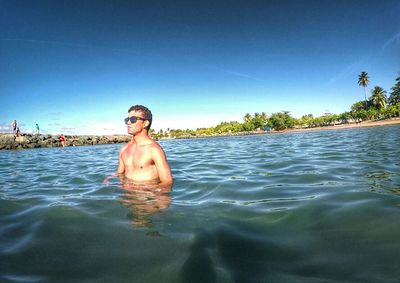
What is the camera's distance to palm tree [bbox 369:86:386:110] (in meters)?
99.8

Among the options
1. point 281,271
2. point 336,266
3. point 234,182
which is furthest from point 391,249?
point 234,182

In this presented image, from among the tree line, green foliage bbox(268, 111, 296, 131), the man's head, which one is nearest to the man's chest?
the man's head

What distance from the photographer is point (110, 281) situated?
72.1 inches

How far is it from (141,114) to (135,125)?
279 mm

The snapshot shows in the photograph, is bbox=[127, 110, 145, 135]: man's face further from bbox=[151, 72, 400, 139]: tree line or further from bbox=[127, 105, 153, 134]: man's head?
bbox=[151, 72, 400, 139]: tree line

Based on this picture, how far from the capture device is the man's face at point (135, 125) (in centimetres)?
531

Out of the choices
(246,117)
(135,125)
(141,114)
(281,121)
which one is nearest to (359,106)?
(281,121)

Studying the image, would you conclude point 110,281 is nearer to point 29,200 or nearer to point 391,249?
point 391,249

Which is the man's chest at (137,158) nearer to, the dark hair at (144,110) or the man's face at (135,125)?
the man's face at (135,125)

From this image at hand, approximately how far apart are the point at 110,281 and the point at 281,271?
3.89 ft

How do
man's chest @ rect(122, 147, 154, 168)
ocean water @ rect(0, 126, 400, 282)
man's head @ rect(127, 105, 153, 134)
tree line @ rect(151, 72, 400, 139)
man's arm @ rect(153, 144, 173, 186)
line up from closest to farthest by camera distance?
1. ocean water @ rect(0, 126, 400, 282)
2. man's arm @ rect(153, 144, 173, 186)
3. man's chest @ rect(122, 147, 154, 168)
4. man's head @ rect(127, 105, 153, 134)
5. tree line @ rect(151, 72, 400, 139)

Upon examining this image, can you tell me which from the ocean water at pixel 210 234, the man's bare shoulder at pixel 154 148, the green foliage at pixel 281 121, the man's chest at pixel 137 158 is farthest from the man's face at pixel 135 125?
the green foliage at pixel 281 121

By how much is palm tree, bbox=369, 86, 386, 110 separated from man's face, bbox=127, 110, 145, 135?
116 metres

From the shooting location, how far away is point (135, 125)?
5355mm
